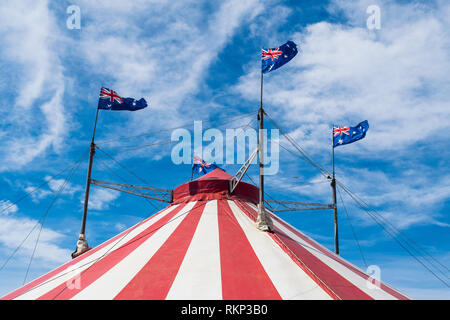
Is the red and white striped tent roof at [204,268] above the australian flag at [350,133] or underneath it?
underneath

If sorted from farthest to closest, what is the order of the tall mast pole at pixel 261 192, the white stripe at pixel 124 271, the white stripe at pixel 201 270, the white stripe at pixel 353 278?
1. the tall mast pole at pixel 261 192
2. the white stripe at pixel 353 278
3. the white stripe at pixel 124 271
4. the white stripe at pixel 201 270

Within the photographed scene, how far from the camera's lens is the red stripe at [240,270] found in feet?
15.4

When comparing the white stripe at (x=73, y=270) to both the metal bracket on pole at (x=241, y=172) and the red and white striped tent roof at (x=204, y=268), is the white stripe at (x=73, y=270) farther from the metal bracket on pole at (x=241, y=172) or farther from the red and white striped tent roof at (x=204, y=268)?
the metal bracket on pole at (x=241, y=172)

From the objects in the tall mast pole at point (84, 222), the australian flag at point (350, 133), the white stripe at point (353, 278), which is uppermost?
the australian flag at point (350, 133)

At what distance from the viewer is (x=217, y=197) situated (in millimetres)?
8359

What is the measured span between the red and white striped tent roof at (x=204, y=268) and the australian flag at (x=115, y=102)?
429 cm

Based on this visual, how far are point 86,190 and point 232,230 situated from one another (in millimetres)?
4872

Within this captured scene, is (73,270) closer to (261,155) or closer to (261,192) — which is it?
(261,192)

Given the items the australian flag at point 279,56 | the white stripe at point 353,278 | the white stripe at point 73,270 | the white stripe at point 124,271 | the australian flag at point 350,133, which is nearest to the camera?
the white stripe at point 124,271

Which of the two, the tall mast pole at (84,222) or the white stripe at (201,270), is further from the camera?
the tall mast pole at (84,222)

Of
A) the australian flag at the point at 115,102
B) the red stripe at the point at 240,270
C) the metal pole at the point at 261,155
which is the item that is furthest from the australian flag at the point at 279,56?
the australian flag at the point at 115,102

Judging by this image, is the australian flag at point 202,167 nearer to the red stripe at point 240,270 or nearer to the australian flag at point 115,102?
the australian flag at point 115,102
